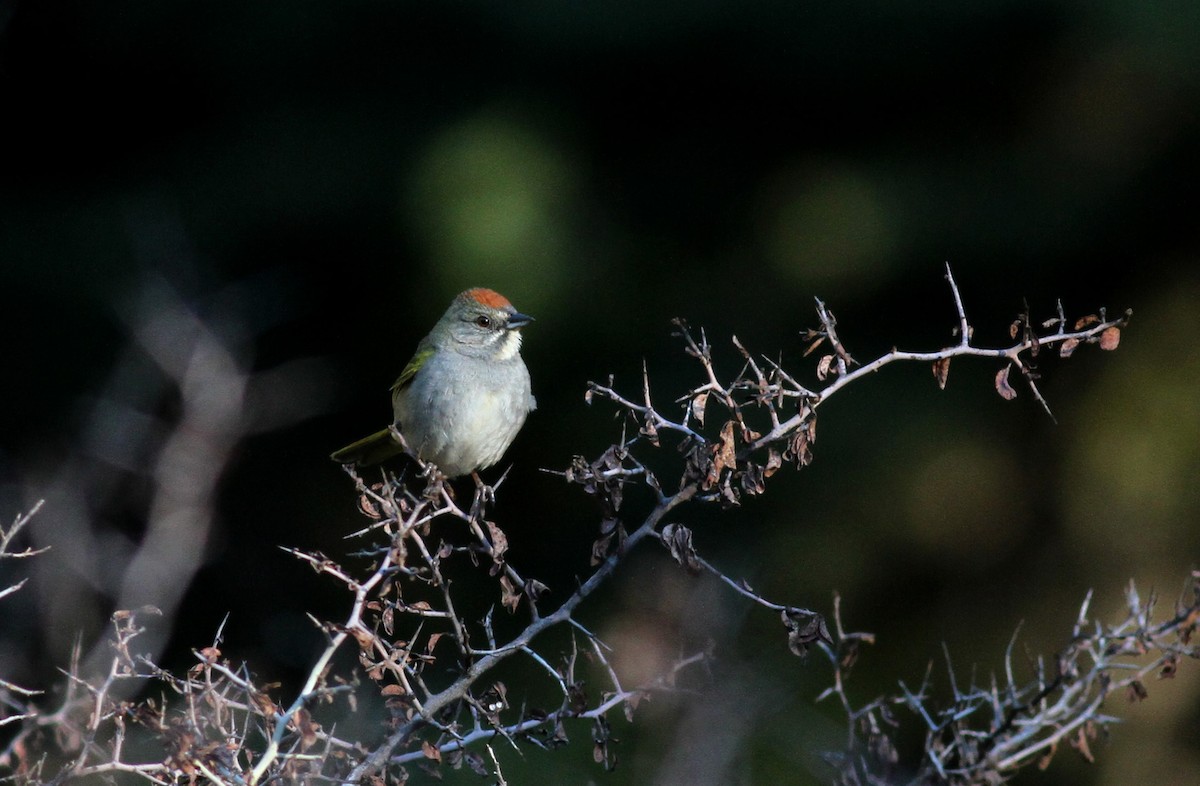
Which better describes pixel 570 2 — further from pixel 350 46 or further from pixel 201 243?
pixel 201 243

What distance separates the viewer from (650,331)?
23.1 ft

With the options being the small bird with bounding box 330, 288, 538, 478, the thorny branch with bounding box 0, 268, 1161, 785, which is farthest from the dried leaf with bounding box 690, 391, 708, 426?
the small bird with bounding box 330, 288, 538, 478

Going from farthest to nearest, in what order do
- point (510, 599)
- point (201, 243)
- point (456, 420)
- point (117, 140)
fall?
point (117, 140) < point (201, 243) < point (456, 420) < point (510, 599)

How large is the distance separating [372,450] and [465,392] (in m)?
0.62

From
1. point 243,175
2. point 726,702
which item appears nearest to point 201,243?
point 243,175

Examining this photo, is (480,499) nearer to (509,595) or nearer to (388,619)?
(509,595)

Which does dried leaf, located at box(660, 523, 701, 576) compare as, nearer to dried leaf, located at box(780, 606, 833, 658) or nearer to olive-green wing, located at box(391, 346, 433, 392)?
dried leaf, located at box(780, 606, 833, 658)

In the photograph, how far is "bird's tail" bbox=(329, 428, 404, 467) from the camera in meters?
4.84

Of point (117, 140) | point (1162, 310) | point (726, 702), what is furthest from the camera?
point (117, 140)

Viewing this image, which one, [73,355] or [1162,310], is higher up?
[1162,310]

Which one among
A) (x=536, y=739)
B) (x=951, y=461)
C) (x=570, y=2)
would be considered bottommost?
(x=951, y=461)

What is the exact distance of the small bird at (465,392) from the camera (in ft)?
14.9

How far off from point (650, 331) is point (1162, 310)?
2642 mm

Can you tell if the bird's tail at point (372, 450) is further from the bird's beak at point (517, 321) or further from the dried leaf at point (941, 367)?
the dried leaf at point (941, 367)
